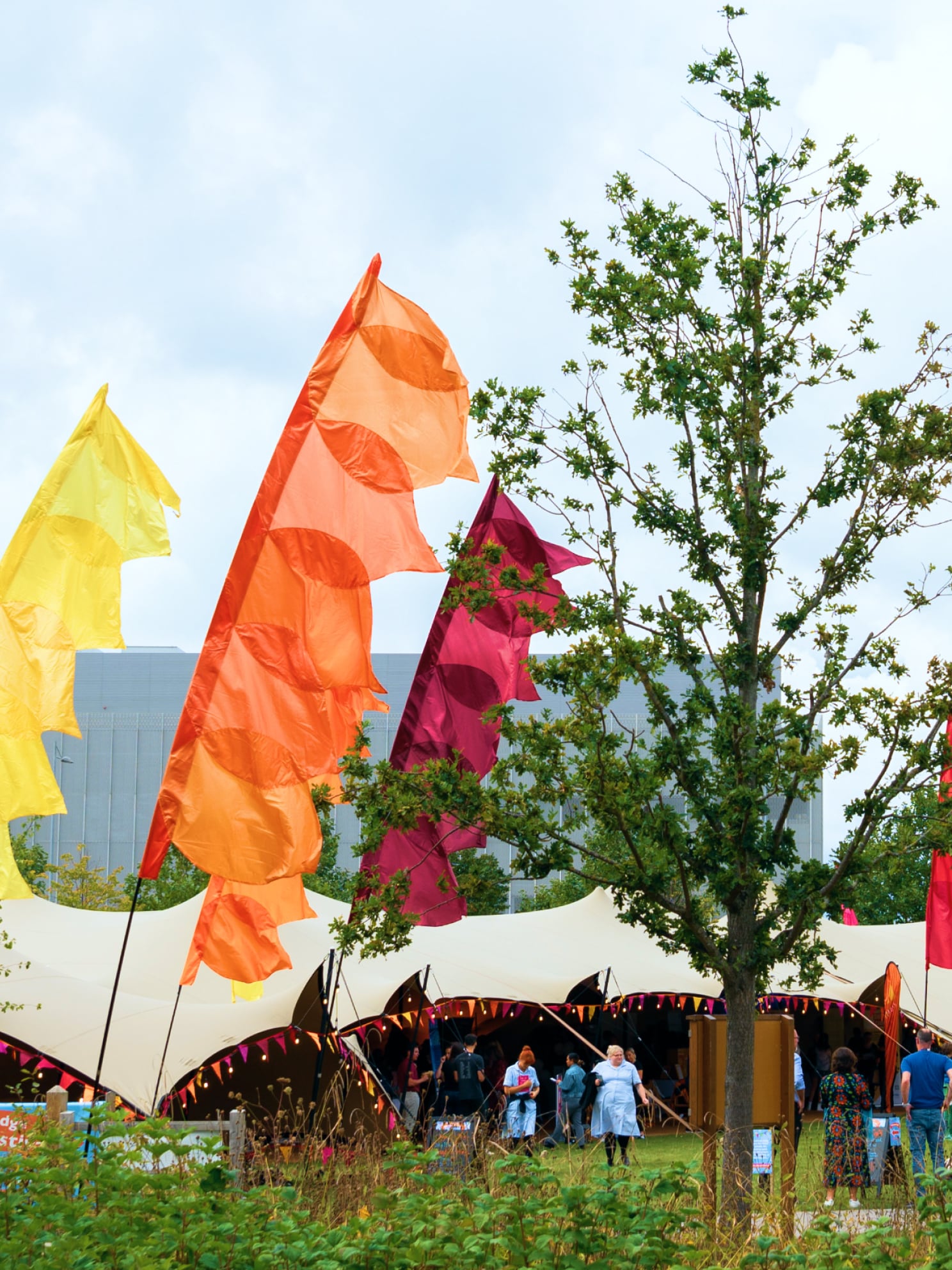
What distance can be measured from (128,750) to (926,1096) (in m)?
68.5

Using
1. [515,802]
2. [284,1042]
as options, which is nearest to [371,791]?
[515,802]

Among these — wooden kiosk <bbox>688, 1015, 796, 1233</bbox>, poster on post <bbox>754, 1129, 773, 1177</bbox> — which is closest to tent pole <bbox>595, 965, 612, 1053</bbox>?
wooden kiosk <bbox>688, 1015, 796, 1233</bbox>

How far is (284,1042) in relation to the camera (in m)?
15.4

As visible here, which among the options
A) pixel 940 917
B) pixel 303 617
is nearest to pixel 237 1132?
Answer: pixel 303 617

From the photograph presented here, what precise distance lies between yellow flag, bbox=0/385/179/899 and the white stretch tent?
7.14 ft

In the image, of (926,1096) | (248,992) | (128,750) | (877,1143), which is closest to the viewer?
(926,1096)

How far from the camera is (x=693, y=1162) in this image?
18.8ft

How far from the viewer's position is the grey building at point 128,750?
7488 centimetres

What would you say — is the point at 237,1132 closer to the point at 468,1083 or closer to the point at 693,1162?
the point at 693,1162

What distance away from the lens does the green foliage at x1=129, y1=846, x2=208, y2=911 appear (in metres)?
42.4

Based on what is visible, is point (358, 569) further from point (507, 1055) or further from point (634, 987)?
point (507, 1055)

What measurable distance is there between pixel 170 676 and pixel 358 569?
229 ft

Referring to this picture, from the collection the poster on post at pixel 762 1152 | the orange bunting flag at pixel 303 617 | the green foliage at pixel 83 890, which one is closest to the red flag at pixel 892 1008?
the orange bunting flag at pixel 303 617

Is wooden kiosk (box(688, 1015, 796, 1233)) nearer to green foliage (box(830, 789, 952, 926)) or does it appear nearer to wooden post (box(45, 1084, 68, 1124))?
green foliage (box(830, 789, 952, 926))
